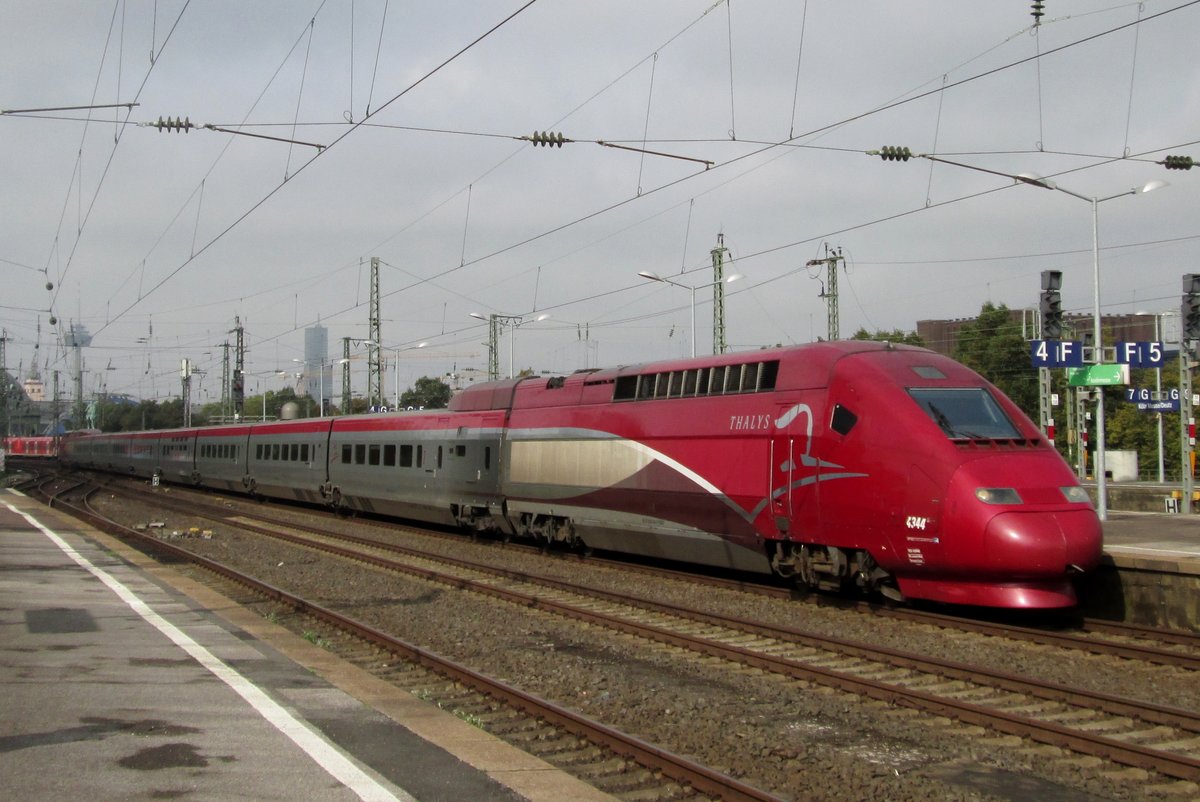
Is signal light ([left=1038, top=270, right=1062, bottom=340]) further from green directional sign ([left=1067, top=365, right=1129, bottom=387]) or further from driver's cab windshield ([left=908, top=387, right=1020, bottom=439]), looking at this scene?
driver's cab windshield ([left=908, top=387, right=1020, bottom=439])

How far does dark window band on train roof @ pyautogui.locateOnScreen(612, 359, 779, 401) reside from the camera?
14844 mm

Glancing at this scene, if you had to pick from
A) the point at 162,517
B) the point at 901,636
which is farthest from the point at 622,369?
the point at 162,517

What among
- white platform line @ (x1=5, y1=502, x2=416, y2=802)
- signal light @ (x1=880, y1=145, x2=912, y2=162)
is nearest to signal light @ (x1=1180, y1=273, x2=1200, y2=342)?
signal light @ (x1=880, y1=145, x2=912, y2=162)

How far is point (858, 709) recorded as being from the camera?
29.4 ft

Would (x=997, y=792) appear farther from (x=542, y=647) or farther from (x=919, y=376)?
(x=919, y=376)

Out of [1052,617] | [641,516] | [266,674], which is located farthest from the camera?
[641,516]

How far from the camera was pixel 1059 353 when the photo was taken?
23062 millimetres

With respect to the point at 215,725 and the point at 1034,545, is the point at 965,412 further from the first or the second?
the point at 215,725

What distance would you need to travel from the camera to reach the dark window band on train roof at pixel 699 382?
14.8 meters

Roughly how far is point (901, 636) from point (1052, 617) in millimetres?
2320

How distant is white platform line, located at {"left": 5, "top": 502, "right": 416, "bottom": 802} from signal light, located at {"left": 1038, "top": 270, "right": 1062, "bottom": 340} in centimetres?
1988

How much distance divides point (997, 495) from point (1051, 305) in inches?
579

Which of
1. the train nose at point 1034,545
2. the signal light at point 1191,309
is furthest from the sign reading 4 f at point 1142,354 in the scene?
the train nose at point 1034,545

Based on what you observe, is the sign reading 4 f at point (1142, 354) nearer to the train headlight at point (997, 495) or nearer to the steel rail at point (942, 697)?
the train headlight at point (997, 495)
